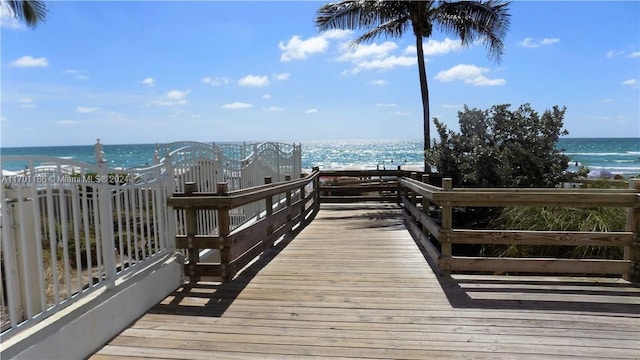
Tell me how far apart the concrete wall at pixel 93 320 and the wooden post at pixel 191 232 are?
0.33 metres

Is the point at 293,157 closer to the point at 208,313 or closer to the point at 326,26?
the point at 326,26

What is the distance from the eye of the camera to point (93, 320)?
300 cm

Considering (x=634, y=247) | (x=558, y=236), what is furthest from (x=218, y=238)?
(x=634, y=247)

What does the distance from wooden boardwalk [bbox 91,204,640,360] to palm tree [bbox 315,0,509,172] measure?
814 cm

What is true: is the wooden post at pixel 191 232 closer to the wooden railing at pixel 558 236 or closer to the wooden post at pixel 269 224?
the wooden post at pixel 269 224

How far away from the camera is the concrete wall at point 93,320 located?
99.4 inches

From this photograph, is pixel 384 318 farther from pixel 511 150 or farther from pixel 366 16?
pixel 366 16

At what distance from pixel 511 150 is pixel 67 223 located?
7.56 m

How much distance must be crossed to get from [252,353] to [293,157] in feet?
29.4

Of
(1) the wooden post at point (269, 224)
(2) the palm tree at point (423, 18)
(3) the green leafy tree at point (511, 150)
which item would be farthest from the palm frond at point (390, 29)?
(1) the wooden post at point (269, 224)

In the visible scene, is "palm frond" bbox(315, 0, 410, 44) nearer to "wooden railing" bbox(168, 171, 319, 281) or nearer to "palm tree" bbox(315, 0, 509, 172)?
"palm tree" bbox(315, 0, 509, 172)

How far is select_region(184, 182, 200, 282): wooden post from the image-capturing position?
440 cm

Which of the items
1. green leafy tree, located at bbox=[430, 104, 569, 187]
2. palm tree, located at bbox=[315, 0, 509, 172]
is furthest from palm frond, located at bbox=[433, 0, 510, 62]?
green leafy tree, located at bbox=[430, 104, 569, 187]

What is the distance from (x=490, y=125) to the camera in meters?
8.79
